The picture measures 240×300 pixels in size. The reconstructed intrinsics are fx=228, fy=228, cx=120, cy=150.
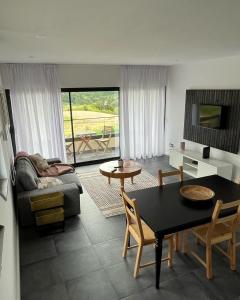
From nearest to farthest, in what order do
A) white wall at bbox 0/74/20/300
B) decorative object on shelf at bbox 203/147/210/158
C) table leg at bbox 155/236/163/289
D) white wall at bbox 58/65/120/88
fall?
white wall at bbox 0/74/20/300
table leg at bbox 155/236/163/289
decorative object on shelf at bbox 203/147/210/158
white wall at bbox 58/65/120/88

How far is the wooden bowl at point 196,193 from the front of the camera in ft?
8.70

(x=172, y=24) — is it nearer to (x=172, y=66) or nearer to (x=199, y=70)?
(x=199, y=70)

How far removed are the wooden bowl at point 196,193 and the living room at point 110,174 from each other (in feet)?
0.23

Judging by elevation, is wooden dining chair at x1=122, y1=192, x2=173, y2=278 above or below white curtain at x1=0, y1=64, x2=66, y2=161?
below

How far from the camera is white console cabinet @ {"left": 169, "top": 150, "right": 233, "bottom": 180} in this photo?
4515 mm

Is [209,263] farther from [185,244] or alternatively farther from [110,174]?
[110,174]

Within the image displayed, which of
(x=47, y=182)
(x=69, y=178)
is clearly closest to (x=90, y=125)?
(x=69, y=178)

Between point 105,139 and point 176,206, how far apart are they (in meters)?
4.28

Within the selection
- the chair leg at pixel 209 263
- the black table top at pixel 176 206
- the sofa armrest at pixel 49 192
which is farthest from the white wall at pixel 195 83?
the sofa armrest at pixel 49 192

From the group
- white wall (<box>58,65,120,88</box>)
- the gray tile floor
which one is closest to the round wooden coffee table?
the gray tile floor

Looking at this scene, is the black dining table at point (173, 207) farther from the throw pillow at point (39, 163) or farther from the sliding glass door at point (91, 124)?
the sliding glass door at point (91, 124)

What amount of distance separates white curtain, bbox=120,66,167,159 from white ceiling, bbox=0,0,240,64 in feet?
9.15

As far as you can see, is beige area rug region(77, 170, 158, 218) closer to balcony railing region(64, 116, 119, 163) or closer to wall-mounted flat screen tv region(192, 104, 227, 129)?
balcony railing region(64, 116, 119, 163)

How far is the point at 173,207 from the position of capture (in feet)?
8.34
